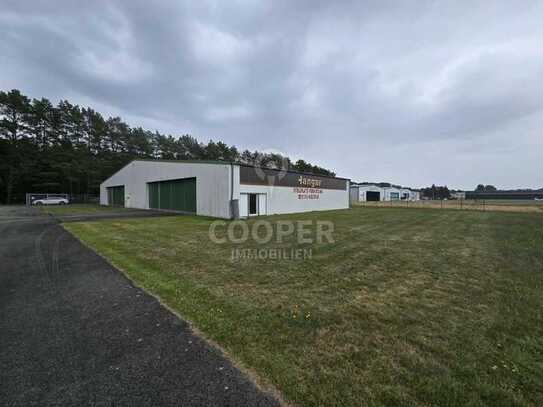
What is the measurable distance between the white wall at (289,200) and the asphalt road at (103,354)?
42.0 feet

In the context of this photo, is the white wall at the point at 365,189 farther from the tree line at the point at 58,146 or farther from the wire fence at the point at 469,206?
the tree line at the point at 58,146

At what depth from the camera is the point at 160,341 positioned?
2762 mm

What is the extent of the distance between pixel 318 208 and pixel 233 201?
11.8 metres

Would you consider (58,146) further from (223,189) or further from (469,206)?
(469,206)

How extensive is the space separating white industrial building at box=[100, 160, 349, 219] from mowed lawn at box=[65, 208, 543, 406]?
31.4 feet

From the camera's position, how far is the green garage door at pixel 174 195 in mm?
18480

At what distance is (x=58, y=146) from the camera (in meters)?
39.9

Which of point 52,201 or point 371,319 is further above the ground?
point 52,201

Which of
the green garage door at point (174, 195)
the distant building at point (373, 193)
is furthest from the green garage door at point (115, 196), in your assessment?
the distant building at point (373, 193)

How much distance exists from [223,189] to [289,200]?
22.9 feet

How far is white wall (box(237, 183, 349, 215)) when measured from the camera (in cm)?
1840

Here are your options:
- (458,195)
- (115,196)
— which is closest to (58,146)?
(115,196)

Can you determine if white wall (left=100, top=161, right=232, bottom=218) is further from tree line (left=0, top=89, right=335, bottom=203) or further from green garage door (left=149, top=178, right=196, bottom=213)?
tree line (left=0, top=89, right=335, bottom=203)

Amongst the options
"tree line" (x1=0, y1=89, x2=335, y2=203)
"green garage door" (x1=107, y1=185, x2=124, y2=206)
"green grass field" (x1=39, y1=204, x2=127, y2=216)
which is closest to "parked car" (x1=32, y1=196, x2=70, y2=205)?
"tree line" (x1=0, y1=89, x2=335, y2=203)
